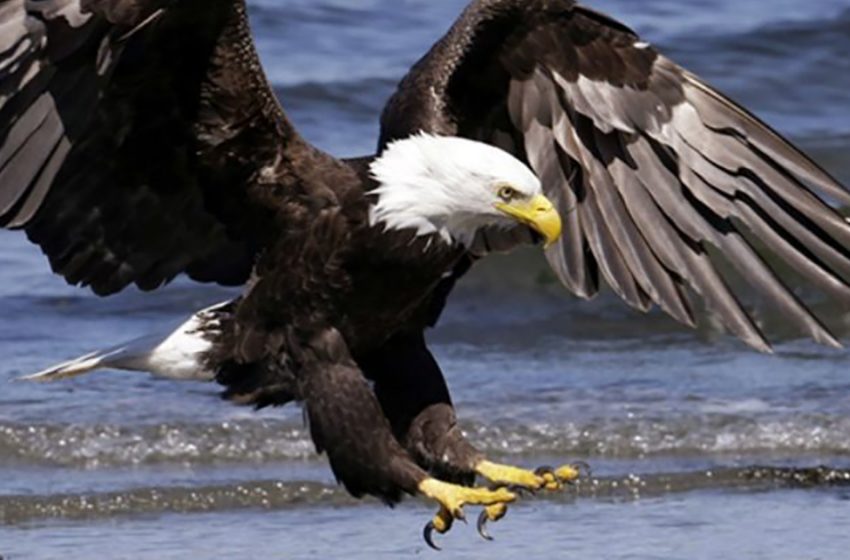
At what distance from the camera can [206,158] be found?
21.1 ft

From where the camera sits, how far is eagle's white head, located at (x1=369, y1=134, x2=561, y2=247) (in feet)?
20.2

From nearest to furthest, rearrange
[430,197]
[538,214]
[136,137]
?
[538,214]
[430,197]
[136,137]

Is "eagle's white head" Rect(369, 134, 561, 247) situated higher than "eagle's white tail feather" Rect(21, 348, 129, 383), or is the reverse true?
"eagle's white head" Rect(369, 134, 561, 247)

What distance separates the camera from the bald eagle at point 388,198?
6.16 m

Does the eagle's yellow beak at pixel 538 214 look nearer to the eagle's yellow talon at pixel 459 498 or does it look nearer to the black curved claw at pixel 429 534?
the eagle's yellow talon at pixel 459 498

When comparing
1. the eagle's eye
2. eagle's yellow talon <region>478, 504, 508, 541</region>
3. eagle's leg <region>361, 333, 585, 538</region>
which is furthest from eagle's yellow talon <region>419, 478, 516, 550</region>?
the eagle's eye

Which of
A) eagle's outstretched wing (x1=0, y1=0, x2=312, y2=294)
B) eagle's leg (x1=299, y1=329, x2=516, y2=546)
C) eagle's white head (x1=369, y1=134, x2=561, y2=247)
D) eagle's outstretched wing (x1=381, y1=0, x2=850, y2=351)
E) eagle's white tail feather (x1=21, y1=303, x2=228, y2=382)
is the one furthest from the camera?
eagle's white tail feather (x1=21, y1=303, x2=228, y2=382)

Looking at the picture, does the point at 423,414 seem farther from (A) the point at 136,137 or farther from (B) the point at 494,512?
(A) the point at 136,137

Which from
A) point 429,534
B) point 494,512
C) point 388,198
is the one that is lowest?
point 429,534

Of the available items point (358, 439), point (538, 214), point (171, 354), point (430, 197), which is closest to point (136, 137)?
point (171, 354)

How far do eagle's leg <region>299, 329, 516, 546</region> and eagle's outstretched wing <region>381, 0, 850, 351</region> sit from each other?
0.67 metres

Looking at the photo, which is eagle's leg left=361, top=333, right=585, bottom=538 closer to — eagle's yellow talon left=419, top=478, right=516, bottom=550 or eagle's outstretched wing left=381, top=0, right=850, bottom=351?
eagle's yellow talon left=419, top=478, right=516, bottom=550

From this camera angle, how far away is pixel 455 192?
622 cm

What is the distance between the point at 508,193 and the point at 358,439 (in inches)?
27.8
